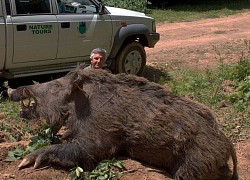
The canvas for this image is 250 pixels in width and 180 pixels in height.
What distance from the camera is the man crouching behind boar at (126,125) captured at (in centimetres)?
434

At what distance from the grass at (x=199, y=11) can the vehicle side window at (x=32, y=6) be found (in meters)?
9.96

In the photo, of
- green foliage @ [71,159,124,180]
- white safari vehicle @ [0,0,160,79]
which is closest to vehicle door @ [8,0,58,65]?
white safari vehicle @ [0,0,160,79]

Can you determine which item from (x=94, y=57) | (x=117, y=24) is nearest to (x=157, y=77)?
(x=117, y=24)

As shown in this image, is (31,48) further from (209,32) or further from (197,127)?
(209,32)

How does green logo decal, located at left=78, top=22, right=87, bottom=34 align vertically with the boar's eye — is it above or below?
above

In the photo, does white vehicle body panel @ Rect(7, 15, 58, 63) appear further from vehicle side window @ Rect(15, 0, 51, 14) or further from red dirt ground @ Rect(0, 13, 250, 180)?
red dirt ground @ Rect(0, 13, 250, 180)

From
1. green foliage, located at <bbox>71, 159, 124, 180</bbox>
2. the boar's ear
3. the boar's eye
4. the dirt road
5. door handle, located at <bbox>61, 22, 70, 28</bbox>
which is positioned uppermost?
door handle, located at <bbox>61, 22, 70, 28</bbox>

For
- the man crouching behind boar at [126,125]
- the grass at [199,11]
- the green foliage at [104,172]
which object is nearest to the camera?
the green foliage at [104,172]

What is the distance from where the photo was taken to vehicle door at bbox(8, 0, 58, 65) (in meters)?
7.30

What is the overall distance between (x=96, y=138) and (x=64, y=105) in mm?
518

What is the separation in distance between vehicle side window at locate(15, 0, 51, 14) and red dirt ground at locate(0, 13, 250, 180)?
8.59 ft

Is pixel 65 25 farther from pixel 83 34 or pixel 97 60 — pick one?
pixel 97 60

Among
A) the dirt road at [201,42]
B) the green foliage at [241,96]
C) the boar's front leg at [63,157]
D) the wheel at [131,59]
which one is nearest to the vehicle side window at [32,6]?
the wheel at [131,59]

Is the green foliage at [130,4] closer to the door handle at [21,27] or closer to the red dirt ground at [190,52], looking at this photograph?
the red dirt ground at [190,52]
